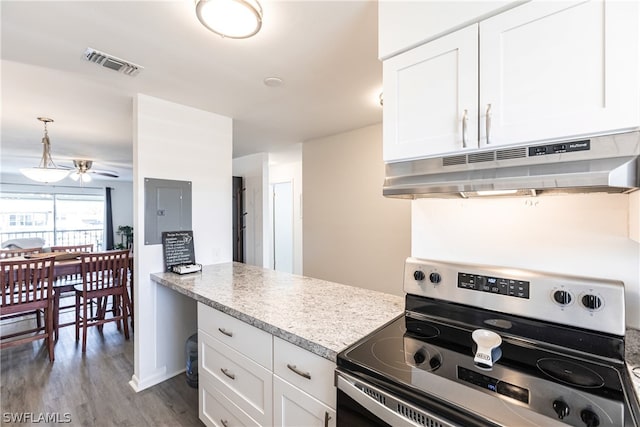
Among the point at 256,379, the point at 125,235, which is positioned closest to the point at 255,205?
the point at 256,379

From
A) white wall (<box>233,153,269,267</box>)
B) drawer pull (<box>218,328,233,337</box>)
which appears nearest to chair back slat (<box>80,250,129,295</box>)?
white wall (<box>233,153,269,267</box>)

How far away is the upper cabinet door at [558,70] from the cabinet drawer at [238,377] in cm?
140

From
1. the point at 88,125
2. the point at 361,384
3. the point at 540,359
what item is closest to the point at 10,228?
the point at 88,125

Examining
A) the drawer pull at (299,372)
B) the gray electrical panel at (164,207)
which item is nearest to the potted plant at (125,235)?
the gray electrical panel at (164,207)

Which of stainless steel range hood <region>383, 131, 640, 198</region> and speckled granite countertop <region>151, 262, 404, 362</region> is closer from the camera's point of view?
stainless steel range hood <region>383, 131, 640, 198</region>

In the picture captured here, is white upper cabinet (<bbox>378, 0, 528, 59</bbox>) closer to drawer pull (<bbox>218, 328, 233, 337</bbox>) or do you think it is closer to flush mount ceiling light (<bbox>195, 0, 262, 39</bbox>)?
flush mount ceiling light (<bbox>195, 0, 262, 39</bbox>)

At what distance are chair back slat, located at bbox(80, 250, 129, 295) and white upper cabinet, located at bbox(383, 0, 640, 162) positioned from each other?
327 cm

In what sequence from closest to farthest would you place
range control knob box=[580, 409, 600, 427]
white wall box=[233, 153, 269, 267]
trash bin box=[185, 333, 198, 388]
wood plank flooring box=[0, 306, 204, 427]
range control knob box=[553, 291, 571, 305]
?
range control knob box=[580, 409, 600, 427] < range control knob box=[553, 291, 571, 305] < wood plank flooring box=[0, 306, 204, 427] < trash bin box=[185, 333, 198, 388] < white wall box=[233, 153, 269, 267]

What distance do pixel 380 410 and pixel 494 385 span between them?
34 cm

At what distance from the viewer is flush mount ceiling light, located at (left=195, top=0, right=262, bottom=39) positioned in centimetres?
122

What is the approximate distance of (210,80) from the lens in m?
2.08

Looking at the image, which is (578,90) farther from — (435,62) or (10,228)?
(10,228)

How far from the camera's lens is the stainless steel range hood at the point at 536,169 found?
2.66 ft

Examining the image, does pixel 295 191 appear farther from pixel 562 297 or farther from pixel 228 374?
pixel 562 297
